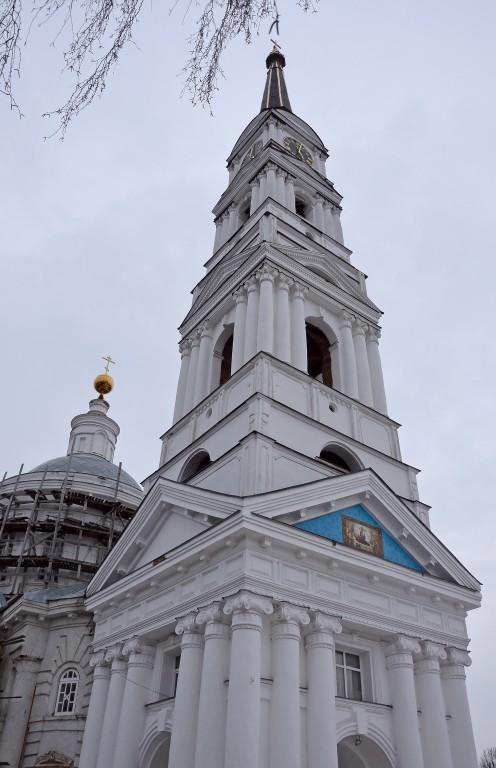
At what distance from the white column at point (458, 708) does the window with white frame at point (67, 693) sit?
895cm

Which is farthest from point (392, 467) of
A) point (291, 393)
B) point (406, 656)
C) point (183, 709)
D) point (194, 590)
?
point (183, 709)

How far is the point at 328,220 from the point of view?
2512 cm

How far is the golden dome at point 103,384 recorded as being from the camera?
124ft

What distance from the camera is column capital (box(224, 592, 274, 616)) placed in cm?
1097

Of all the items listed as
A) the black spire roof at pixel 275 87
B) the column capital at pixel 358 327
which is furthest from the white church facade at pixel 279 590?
the black spire roof at pixel 275 87

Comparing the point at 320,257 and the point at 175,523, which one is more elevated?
the point at 320,257

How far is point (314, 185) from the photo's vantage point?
2572 cm

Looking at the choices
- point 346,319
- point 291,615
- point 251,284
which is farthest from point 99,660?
point 346,319

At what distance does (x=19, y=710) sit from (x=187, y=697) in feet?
21.4

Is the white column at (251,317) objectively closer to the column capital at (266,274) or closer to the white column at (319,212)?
the column capital at (266,274)

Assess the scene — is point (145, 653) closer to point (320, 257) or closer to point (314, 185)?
point (320, 257)

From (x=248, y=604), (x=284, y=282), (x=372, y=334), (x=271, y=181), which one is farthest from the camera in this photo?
(x=271, y=181)

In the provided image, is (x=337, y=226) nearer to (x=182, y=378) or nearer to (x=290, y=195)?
(x=290, y=195)

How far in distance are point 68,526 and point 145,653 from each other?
11807mm
